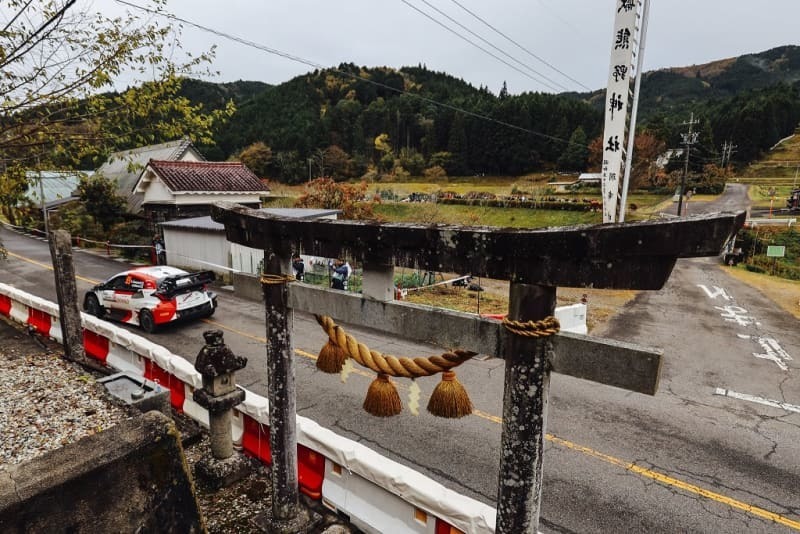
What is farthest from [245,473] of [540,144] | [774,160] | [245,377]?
[774,160]

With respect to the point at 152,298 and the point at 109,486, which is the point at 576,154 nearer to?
the point at 152,298

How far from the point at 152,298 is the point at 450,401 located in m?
10.5

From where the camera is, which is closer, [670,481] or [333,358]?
[333,358]

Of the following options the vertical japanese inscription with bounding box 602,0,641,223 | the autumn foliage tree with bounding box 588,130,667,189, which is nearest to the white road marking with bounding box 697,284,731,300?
the vertical japanese inscription with bounding box 602,0,641,223

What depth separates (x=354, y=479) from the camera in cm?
423

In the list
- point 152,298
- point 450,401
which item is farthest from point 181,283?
point 450,401

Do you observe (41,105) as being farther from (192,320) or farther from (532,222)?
(532,222)

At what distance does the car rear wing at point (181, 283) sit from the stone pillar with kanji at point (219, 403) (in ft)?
23.9

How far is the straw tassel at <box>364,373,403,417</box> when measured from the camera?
3.34m

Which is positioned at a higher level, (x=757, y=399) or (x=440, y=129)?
(x=440, y=129)

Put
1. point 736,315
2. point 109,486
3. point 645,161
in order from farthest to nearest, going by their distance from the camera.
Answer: point 645,161 → point 736,315 → point 109,486

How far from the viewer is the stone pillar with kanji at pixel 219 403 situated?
471 centimetres

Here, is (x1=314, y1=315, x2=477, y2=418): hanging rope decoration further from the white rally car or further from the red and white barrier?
the white rally car

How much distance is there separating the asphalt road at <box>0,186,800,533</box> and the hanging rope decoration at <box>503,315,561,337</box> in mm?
3643
